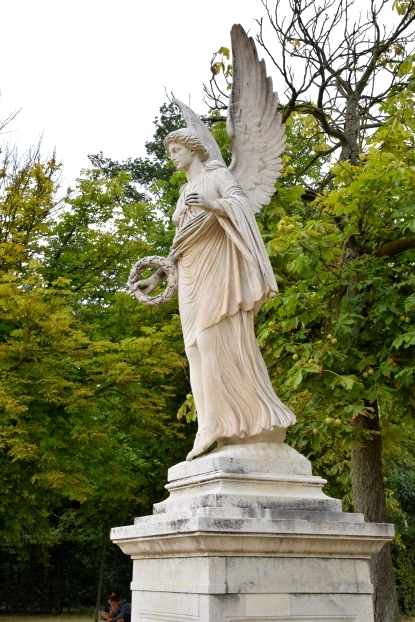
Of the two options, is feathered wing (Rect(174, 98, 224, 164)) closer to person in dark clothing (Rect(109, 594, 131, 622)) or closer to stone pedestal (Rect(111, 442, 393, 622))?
stone pedestal (Rect(111, 442, 393, 622))

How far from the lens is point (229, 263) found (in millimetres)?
5348

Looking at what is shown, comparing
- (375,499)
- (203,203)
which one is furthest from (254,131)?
(375,499)

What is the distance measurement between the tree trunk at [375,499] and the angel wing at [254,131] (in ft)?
13.4

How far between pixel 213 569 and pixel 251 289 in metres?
1.92

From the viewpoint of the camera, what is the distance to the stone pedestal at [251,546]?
430cm

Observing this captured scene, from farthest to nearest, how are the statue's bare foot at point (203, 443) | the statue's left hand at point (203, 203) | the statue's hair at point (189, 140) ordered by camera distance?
the statue's hair at point (189, 140), the statue's left hand at point (203, 203), the statue's bare foot at point (203, 443)

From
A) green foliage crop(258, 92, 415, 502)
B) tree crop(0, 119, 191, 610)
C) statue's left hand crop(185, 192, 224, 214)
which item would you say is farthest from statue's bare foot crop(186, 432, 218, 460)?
tree crop(0, 119, 191, 610)

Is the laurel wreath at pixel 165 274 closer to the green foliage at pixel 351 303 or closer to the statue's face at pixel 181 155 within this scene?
the statue's face at pixel 181 155

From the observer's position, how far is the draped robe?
5113mm

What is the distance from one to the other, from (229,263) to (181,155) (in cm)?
100

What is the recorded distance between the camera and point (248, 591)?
435cm

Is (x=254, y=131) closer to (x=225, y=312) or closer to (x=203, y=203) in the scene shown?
(x=203, y=203)

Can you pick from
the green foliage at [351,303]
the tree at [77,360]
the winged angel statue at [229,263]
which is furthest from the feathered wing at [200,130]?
the tree at [77,360]

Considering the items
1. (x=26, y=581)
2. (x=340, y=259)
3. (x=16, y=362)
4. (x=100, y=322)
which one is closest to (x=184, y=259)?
(x=340, y=259)
